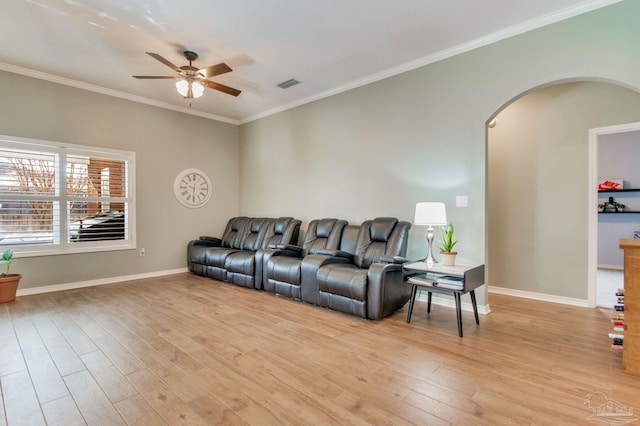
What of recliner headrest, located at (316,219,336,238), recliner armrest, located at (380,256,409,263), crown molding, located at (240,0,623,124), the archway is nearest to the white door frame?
the archway

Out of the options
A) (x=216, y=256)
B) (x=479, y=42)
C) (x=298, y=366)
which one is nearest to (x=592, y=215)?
(x=479, y=42)

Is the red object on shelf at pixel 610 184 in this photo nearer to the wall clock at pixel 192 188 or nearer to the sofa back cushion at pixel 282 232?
the sofa back cushion at pixel 282 232

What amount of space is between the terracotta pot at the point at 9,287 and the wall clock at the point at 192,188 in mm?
2428

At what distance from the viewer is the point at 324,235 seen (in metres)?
4.38

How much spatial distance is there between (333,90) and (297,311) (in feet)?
11.0

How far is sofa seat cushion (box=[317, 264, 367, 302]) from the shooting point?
316 centimetres

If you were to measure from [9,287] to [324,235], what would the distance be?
13.1ft

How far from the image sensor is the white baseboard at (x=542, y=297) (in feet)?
12.0

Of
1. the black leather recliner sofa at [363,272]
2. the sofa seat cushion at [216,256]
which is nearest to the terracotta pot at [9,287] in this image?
the sofa seat cushion at [216,256]

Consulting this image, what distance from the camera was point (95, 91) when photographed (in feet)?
15.4

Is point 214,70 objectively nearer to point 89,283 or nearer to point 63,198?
point 63,198

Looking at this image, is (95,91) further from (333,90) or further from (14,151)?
(333,90)

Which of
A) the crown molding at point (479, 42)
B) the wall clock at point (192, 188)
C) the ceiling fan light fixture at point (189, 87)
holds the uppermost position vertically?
the crown molding at point (479, 42)

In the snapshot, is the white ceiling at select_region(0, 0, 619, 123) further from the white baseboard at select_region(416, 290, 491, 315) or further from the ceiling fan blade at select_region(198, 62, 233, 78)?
the white baseboard at select_region(416, 290, 491, 315)
